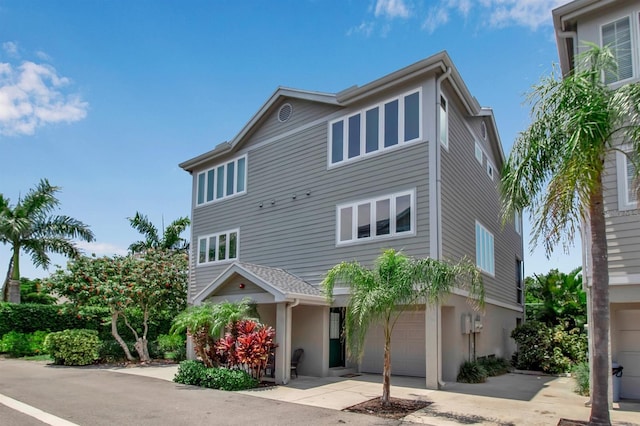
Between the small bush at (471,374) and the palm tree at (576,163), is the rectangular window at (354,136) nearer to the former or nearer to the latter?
the palm tree at (576,163)

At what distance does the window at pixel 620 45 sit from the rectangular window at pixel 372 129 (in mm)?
5978

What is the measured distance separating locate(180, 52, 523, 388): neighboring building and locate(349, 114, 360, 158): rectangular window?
0.14 ft

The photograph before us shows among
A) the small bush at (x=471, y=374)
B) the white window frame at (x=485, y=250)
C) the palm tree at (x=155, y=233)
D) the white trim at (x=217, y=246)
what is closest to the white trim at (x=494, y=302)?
the white window frame at (x=485, y=250)

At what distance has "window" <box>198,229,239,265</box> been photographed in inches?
748

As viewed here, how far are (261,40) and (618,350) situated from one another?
1261 cm

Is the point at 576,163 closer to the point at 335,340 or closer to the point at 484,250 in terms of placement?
the point at 484,250

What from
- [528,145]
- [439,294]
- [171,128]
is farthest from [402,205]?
[171,128]

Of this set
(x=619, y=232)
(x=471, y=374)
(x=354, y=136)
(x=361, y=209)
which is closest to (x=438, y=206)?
(x=361, y=209)

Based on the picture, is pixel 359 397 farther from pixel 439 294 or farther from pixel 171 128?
pixel 171 128

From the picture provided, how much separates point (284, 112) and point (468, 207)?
23.7 ft

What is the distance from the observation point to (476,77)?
52.6ft

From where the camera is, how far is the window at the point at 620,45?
10.8 m

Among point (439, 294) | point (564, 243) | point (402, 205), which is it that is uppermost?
point (402, 205)

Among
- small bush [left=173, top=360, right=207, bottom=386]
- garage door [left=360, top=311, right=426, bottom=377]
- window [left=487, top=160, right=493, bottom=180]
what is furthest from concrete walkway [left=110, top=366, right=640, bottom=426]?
window [left=487, top=160, right=493, bottom=180]
